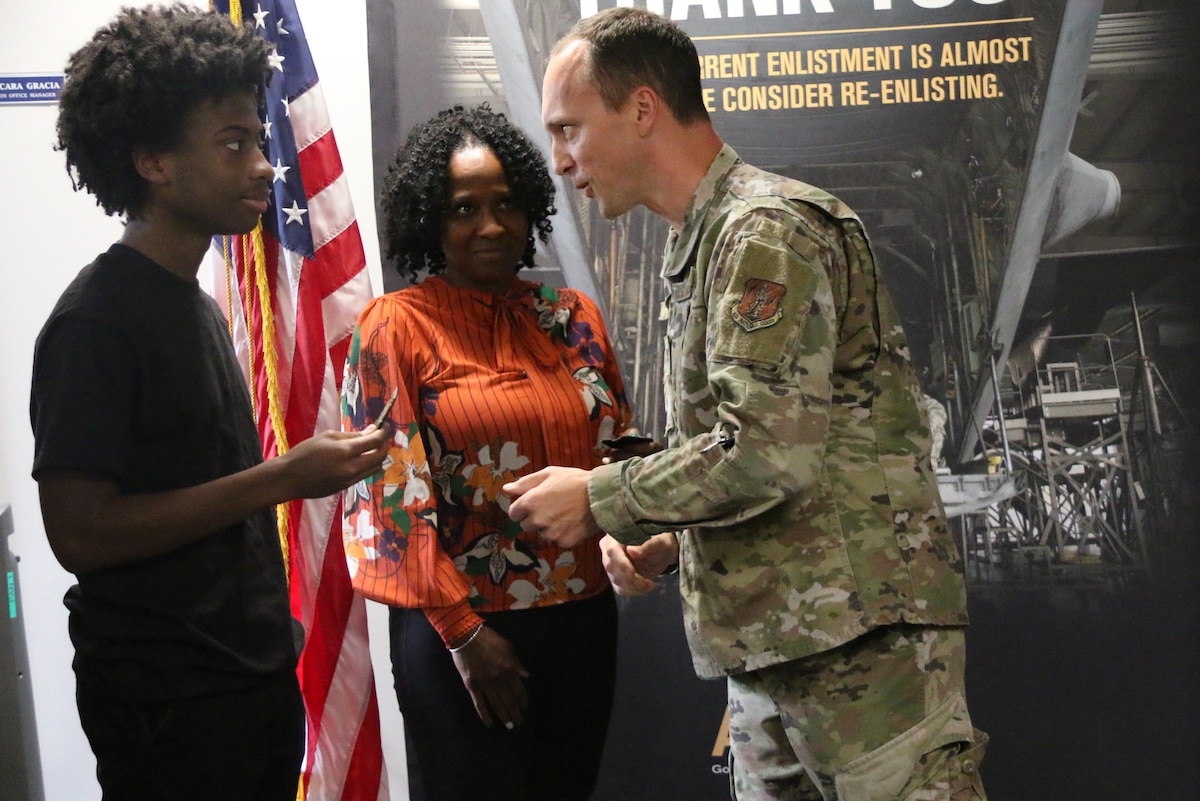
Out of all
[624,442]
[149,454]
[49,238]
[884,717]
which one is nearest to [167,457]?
[149,454]

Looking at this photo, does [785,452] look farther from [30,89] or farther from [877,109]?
[30,89]

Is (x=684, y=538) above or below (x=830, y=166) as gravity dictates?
below

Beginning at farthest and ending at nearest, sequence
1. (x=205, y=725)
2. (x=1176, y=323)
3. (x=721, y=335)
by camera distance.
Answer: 1. (x=1176, y=323)
2. (x=205, y=725)
3. (x=721, y=335)

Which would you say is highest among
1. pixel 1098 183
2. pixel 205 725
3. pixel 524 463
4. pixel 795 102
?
pixel 795 102

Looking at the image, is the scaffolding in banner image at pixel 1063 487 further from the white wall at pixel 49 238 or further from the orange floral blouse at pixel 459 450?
the white wall at pixel 49 238

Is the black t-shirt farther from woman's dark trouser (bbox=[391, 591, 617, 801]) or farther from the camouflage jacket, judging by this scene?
the camouflage jacket

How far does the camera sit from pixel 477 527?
1851 mm

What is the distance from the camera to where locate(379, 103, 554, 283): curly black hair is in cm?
199

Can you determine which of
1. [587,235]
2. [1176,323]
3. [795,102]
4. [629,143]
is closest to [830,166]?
[795,102]

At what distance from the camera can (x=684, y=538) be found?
1482 millimetres

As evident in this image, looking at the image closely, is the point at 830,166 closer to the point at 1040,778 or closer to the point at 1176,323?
the point at 1176,323

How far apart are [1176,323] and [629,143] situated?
1.85 meters

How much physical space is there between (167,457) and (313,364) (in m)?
0.86

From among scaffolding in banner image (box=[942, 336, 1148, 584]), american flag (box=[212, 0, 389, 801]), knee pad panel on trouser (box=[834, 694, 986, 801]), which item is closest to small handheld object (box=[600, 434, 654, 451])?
knee pad panel on trouser (box=[834, 694, 986, 801])
